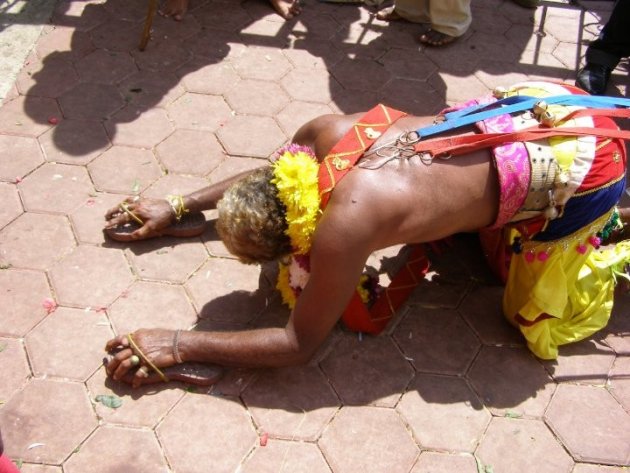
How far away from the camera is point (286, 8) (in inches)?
195

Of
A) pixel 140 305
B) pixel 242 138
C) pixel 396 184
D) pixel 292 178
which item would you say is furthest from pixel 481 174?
pixel 242 138

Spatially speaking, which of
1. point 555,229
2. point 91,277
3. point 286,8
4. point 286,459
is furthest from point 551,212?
point 286,8

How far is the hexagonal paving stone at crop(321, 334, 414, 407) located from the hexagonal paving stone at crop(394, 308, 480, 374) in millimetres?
71

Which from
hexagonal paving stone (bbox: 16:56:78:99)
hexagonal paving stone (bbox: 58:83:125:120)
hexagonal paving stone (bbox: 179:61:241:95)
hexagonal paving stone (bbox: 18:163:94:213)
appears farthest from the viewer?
hexagonal paving stone (bbox: 179:61:241:95)

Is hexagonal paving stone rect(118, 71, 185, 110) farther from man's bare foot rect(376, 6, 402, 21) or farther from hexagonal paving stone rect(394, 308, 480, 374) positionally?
hexagonal paving stone rect(394, 308, 480, 374)

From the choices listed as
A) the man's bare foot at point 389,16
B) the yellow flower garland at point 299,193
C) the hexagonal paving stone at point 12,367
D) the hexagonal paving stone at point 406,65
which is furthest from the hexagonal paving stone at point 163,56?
the yellow flower garland at point 299,193

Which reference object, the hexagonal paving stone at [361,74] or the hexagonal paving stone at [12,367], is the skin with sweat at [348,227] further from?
the hexagonal paving stone at [361,74]

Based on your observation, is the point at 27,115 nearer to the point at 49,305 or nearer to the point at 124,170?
the point at 124,170

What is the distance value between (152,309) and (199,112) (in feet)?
5.15

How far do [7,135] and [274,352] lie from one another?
2332mm

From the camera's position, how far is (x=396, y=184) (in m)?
2.18

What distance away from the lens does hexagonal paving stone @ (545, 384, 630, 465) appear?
255cm

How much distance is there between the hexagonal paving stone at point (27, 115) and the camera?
3717 mm

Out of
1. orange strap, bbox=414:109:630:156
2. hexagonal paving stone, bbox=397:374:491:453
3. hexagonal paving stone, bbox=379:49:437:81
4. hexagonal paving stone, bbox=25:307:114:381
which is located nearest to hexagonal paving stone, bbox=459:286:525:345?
hexagonal paving stone, bbox=397:374:491:453
